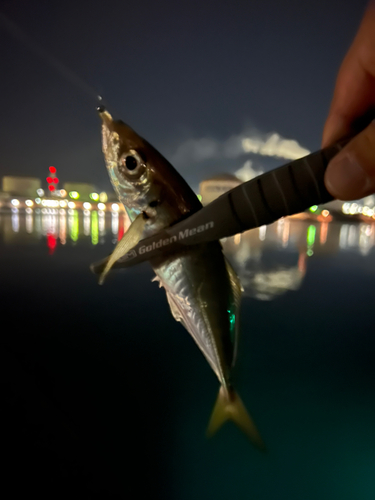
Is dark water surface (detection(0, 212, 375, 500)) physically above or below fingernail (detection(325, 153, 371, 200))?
below

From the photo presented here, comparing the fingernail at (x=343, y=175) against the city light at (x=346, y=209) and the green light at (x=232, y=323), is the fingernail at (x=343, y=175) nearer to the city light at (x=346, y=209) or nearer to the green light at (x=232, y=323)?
the green light at (x=232, y=323)

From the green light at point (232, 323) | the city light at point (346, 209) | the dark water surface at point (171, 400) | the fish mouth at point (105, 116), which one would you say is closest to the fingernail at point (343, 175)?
the green light at point (232, 323)

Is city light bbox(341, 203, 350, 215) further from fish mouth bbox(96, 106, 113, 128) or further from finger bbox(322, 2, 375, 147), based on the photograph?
fish mouth bbox(96, 106, 113, 128)

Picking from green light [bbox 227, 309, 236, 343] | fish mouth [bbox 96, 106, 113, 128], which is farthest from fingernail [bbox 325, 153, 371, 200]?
fish mouth [bbox 96, 106, 113, 128]

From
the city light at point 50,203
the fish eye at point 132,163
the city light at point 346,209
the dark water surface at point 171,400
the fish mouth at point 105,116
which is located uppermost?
the city light at point 50,203

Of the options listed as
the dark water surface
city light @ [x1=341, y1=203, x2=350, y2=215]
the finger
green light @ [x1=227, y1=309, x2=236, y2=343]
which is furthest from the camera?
city light @ [x1=341, y1=203, x2=350, y2=215]

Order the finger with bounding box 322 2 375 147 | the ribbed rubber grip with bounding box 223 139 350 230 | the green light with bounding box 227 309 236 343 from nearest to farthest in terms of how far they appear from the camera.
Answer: the ribbed rubber grip with bounding box 223 139 350 230 → the finger with bounding box 322 2 375 147 → the green light with bounding box 227 309 236 343

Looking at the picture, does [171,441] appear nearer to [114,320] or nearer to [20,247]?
[114,320]

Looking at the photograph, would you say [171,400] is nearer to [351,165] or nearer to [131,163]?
[131,163]

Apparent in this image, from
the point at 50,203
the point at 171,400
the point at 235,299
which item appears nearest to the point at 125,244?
the point at 235,299
